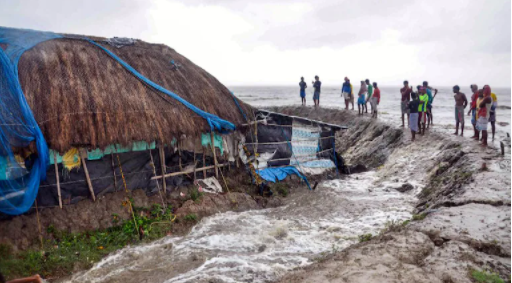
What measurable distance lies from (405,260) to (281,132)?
646cm

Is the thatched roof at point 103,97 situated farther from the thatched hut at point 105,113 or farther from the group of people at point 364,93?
the group of people at point 364,93

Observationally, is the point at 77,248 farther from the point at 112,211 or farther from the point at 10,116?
the point at 10,116

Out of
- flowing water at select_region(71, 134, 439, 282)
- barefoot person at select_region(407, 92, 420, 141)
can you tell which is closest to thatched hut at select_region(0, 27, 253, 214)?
flowing water at select_region(71, 134, 439, 282)

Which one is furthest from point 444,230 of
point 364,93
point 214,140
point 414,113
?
point 364,93

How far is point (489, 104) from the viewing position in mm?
10516

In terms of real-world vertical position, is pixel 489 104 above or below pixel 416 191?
above

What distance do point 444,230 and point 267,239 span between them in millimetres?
3511

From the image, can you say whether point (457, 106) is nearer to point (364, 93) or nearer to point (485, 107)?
point (485, 107)

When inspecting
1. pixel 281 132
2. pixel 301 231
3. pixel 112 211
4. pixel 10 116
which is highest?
pixel 10 116

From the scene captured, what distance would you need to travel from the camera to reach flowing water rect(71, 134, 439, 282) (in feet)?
20.1

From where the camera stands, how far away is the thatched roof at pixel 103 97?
728 cm

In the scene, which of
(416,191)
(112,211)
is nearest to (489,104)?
(416,191)

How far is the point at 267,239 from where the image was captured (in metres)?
7.54

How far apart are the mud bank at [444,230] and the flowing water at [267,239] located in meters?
0.65
